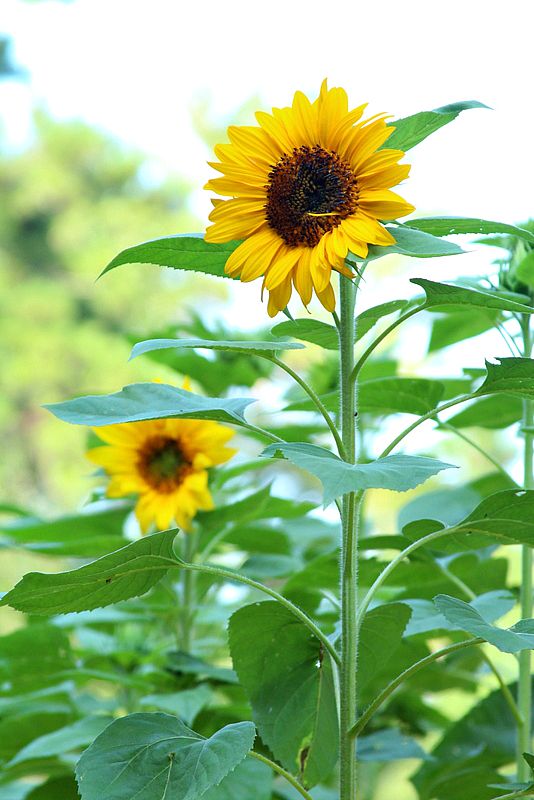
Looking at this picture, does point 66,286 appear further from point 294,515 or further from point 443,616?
point 443,616

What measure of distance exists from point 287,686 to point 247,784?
0.10 meters

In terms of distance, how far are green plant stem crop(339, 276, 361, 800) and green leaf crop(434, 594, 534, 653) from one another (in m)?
0.05

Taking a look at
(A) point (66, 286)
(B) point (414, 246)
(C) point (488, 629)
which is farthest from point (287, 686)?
(A) point (66, 286)

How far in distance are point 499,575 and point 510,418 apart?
133mm

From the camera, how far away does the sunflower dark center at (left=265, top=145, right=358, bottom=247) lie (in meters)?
0.50

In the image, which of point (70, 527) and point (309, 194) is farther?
point (70, 527)

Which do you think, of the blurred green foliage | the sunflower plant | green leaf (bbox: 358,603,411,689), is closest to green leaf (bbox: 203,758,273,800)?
the sunflower plant

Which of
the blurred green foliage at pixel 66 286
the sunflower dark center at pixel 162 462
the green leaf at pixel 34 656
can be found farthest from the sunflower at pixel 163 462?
the blurred green foliage at pixel 66 286

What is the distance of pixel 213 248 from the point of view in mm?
542

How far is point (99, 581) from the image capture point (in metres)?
0.49

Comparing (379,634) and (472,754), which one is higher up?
(379,634)

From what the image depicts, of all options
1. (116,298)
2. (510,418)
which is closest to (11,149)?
(116,298)

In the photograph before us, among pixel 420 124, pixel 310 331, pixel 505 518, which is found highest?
pixel 420 124

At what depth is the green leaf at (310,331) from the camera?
1.80 ft
